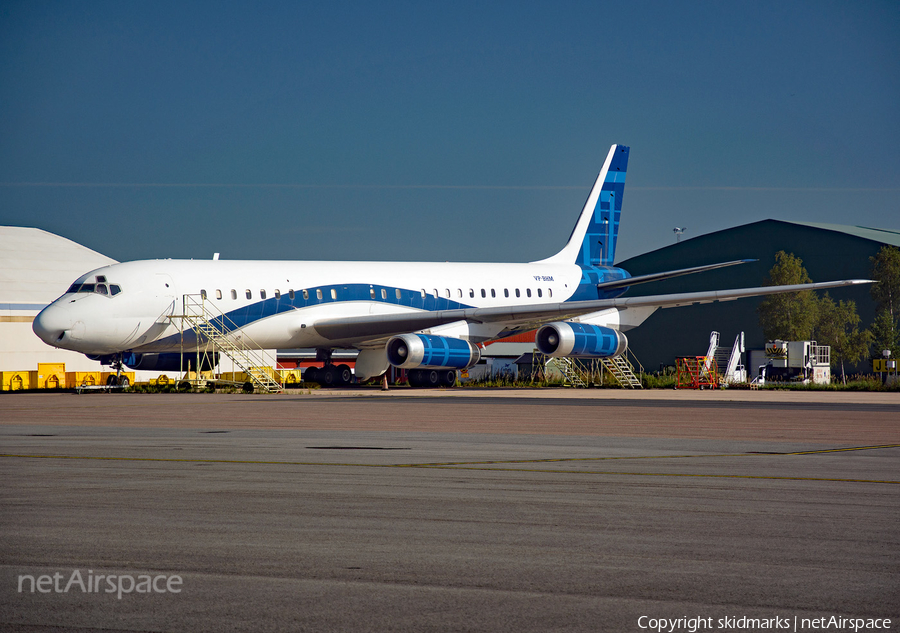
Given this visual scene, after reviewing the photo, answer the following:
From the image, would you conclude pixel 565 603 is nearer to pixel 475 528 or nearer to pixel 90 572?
pixel 475 528

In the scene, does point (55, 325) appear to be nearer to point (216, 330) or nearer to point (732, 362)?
point (216, 330)

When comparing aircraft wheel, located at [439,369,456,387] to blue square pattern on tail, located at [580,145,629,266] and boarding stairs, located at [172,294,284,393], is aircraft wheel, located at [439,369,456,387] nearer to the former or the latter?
boarding stairs, located at [172,294,284,393]

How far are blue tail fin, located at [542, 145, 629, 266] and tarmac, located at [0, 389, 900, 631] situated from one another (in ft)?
102

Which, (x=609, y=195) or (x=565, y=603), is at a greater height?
(x=609, y=195)

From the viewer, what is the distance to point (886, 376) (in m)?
50.1

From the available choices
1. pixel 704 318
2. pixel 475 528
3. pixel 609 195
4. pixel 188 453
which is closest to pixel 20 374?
pixel 609 195

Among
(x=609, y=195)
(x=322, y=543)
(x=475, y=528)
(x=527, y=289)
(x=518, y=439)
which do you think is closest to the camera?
(x=322, y=543)

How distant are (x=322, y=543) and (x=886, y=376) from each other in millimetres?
49130

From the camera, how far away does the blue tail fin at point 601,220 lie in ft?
152

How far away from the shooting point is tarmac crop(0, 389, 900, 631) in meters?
5.32

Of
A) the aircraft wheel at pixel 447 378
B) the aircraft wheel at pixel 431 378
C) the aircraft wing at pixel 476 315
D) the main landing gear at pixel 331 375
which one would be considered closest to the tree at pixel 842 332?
the aircraft wing at pixel 476 315

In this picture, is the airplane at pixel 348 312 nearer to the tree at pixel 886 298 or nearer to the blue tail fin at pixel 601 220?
the blue tail fin at pixel 601 220

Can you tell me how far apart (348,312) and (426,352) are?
14.4 ft

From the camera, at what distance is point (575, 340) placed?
35.0 metres
